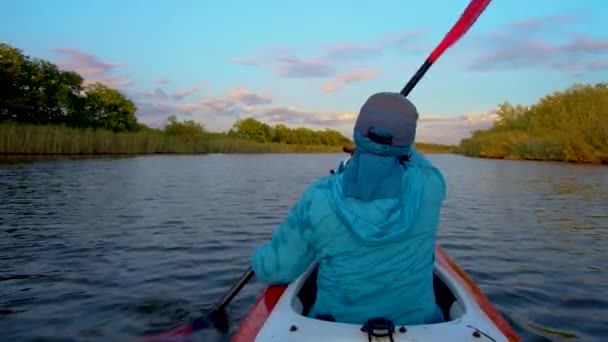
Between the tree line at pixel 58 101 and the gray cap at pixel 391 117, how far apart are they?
125ft

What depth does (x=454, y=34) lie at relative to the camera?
14.2ft

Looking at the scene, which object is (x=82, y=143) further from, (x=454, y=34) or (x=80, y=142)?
(x=454, y=34)

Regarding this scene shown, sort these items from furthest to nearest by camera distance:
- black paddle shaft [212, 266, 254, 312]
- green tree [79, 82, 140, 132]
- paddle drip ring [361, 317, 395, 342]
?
green tree [79, 82, 140, 132], black paddle shaft [212, 266, 254, 312], paddle drip ring [361, 317, 395, 342]

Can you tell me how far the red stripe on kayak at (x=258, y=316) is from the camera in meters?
2.77

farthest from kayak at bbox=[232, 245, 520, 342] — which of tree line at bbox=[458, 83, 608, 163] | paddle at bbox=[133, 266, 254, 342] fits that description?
tree line at bbox=[458, 83, 608, 163]

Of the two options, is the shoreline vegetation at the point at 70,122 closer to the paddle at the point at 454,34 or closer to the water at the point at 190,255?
the water at the point at 190,255

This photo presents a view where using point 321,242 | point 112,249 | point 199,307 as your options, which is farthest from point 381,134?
point 112,249

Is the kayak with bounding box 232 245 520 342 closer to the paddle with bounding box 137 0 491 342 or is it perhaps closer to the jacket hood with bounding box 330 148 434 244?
the jacket hood with bounding box 330 148 434 244

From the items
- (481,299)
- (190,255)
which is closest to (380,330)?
(481,299)

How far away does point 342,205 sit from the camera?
221 cm

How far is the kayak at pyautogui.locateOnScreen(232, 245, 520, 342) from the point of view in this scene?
212 centimetres

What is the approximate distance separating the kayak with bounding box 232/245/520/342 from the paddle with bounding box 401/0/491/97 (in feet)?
6.06

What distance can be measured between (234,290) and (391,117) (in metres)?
2.67

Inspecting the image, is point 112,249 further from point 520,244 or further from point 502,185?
point 502,185
